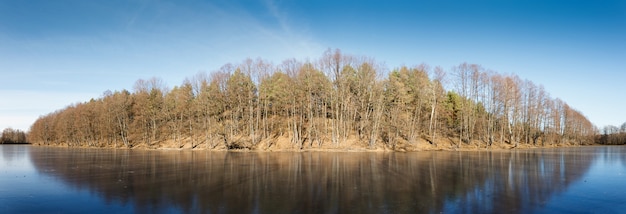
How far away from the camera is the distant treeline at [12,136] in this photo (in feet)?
507

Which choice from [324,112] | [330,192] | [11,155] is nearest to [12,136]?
[11,155]

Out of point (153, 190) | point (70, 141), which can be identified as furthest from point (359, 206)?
point (70, 141)

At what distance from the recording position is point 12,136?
521 ft

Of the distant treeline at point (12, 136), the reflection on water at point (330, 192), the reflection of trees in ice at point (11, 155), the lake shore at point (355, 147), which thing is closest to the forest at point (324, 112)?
the lake shore at point (355, 147)

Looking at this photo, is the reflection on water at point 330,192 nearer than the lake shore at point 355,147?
Yes

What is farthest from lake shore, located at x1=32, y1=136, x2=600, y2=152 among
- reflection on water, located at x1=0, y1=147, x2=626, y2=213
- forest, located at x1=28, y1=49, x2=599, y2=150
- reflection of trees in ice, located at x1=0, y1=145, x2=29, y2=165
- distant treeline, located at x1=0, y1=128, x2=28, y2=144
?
distant treeline, located at x1=0, y1=128, x2=28, y2=144

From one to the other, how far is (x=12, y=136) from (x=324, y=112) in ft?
555

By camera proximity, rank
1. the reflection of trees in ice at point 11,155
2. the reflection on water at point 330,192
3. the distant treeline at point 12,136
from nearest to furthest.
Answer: the reflection on water at point 330,192
the reflection of trees in ice at point 11,155
the distant treeline at point 12,136

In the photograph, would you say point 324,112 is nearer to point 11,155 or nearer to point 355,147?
point 355,147

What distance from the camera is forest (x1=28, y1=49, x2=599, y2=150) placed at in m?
60.7

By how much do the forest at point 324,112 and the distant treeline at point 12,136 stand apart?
308 feet

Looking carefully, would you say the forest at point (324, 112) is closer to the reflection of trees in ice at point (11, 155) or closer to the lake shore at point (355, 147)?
the lake shore at point (355, 147)

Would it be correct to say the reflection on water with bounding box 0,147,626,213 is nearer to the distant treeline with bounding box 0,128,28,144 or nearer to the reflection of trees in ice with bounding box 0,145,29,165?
the reflection of trees in ice with bounding box 0,145,29,165

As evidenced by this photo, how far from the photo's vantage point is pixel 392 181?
61.1 feet
